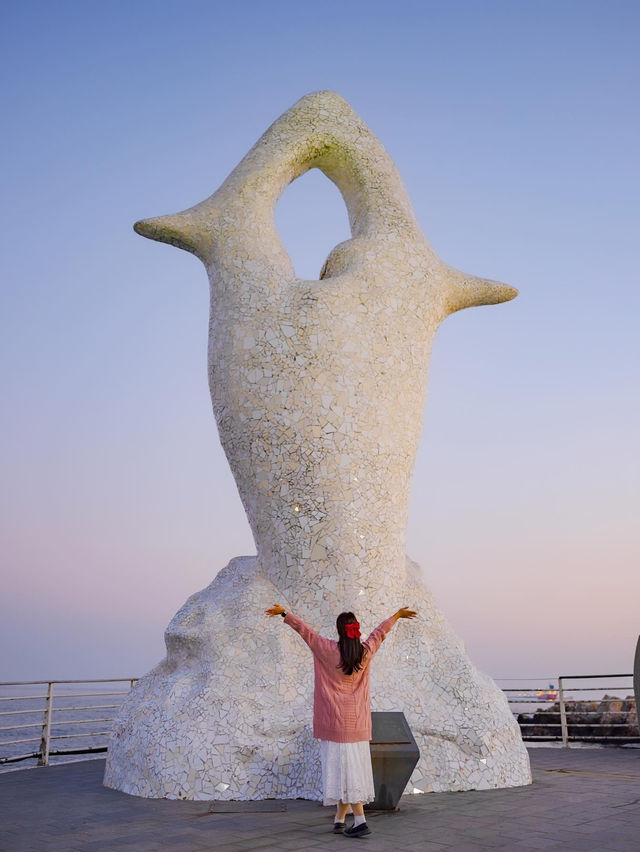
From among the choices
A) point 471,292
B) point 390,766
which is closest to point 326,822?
point 390,766

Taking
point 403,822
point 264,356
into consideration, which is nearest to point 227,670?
point 403,822

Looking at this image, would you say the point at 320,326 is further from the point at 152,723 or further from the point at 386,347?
the point at 152,723

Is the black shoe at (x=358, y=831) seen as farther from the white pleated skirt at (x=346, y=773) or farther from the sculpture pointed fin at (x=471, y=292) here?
the sculpture pointed fin at (x=471, y=292)

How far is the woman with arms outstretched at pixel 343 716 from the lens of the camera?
4715 mm

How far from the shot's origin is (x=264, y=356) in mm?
7898

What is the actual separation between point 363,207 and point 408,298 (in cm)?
147

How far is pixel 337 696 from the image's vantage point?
4.84 metres

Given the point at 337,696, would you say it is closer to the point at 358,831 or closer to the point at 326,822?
the point at 358,831

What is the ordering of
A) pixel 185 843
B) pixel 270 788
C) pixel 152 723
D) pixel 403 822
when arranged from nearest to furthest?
1. pixel 185 843
2. pixel 403 822
3. pixel 270 788
4. pixel 152 723

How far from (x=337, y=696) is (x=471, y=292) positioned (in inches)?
229

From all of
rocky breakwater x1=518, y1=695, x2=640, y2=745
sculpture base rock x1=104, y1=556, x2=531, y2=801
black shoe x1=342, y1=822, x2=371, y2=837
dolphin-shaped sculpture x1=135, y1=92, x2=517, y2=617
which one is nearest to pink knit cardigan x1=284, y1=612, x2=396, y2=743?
black shoe x1=342, y1=822, x2=371, y2=837

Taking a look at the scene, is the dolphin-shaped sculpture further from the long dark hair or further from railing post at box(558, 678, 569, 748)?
railing post at box(558, 678, 569, 748)

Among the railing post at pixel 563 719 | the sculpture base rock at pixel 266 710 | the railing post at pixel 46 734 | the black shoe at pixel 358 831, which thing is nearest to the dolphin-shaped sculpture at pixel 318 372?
the sculpture base rock at pixel 266 710

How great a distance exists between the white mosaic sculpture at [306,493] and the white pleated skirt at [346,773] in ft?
4.61
